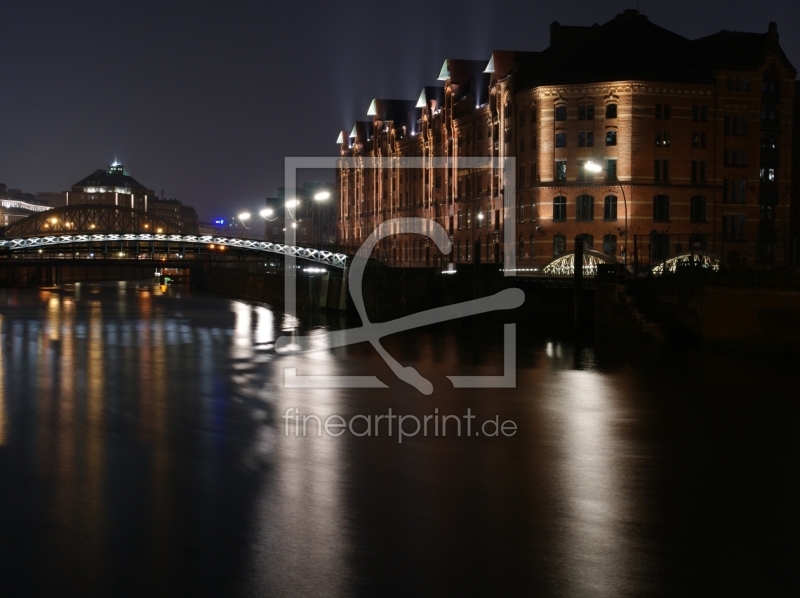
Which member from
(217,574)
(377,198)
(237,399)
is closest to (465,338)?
(237,399)

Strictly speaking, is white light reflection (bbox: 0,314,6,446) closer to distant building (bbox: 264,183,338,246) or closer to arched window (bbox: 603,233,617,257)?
arched window (bbox: 603,233,617,257)

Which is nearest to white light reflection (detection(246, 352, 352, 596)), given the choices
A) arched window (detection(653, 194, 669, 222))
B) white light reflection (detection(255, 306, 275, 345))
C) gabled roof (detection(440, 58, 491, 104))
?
white light reflection (detection(255, 306, 275, 345))

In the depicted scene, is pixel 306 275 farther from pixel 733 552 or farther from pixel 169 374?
pixel 733 552

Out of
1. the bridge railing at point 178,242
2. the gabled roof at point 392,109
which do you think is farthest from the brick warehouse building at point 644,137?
the gabled roof at point 392,109

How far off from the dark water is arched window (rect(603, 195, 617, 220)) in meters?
38.1

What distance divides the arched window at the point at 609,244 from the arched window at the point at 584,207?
5.31 feet

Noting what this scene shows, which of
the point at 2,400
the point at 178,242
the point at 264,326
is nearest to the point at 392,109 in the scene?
the point at 178,242

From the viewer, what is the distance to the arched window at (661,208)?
67.1 metres

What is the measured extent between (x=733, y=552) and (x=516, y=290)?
37.7m

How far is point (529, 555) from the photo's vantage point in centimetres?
1163

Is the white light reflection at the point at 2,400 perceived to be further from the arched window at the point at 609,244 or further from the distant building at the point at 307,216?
the distant building at the point at 307,216

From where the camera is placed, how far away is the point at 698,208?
68.4 metres

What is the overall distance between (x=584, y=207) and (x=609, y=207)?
1.61 m

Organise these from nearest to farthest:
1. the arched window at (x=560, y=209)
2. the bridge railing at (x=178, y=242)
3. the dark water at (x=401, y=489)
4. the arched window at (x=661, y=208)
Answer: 1. the dark water at (x=401, y=489)
2. the arched window at (x=661, y=208)
3. the arched window at (x=560, y=209)
4. the bridge railing at (x=178, y=242)
